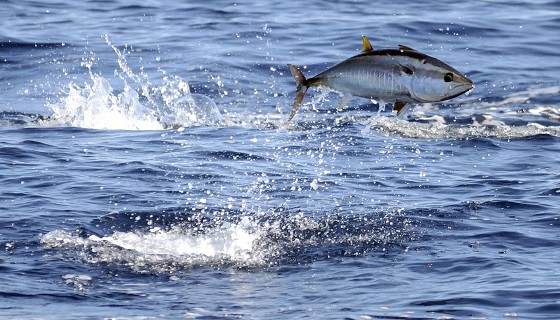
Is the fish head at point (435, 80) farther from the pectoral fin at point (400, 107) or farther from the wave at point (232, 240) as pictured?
the wave at point (232, 240)

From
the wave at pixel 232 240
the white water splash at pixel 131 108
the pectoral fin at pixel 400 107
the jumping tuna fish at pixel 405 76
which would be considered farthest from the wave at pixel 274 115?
the jumping tuna fish at pixel 405 76

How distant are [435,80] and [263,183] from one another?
3.77 m

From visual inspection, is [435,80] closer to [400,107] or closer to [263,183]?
[400,107]

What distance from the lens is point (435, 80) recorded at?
6277mm

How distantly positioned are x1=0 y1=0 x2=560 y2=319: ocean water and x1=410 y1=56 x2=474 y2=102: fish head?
4.44 feet

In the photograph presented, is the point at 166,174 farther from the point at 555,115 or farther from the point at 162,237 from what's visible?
the point at 555,115

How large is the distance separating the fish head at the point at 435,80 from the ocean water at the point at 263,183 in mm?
1353

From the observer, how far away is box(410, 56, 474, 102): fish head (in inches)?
246

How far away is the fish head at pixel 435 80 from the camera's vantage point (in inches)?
246

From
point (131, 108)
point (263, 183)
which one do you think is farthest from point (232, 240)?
point (131, 108)

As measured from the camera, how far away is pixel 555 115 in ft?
43.9

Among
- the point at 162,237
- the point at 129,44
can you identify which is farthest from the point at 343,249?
the point at 129,44

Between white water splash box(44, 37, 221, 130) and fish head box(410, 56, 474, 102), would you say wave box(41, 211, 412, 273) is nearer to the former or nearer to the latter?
fish head box(410, 56, 474, 102)

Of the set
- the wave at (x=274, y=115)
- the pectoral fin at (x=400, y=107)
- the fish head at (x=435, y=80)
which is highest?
the fish head at (x=435, y=80)
